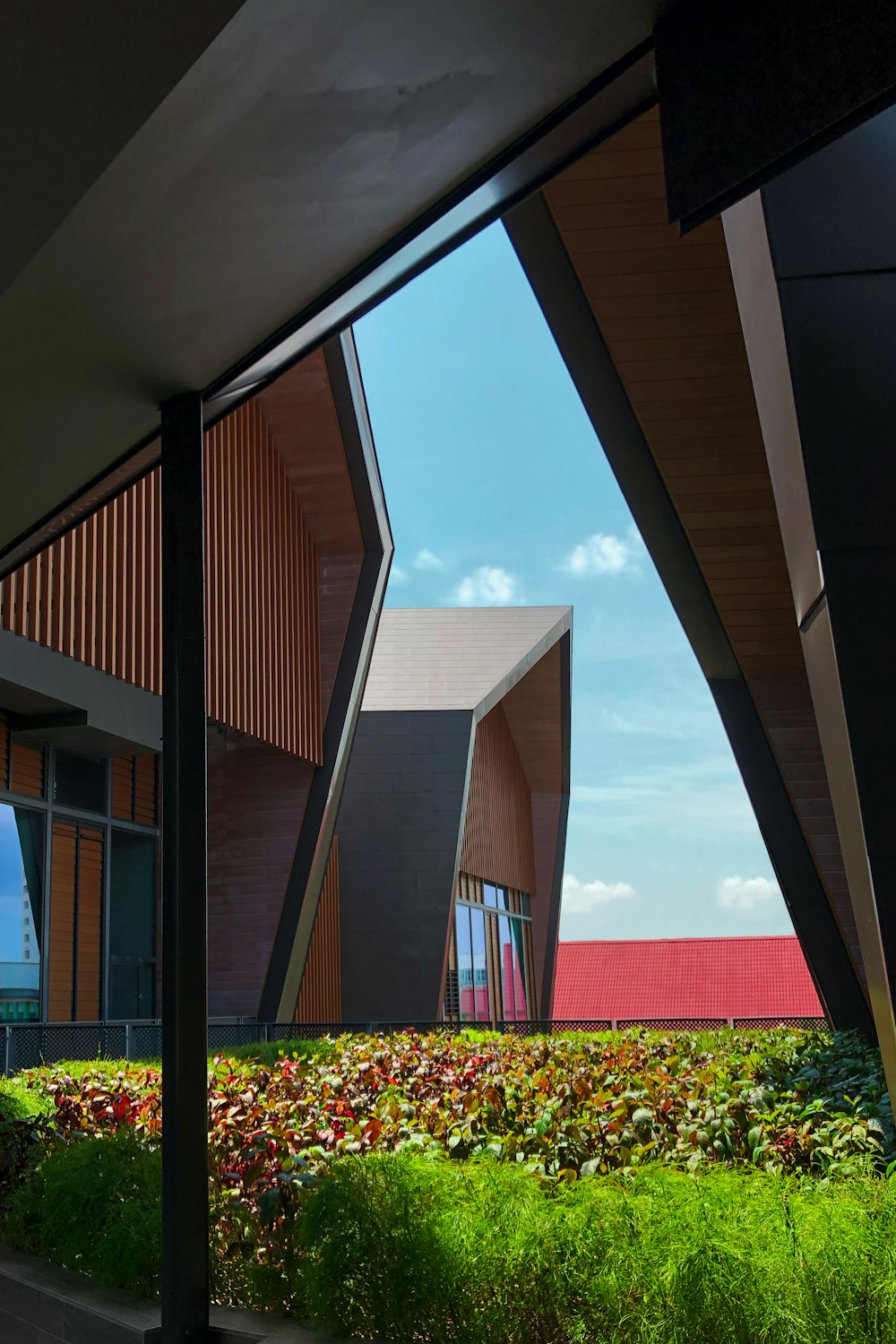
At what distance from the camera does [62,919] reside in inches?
606

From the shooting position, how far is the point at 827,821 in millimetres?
12289

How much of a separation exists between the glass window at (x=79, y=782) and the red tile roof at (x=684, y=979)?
24590mm

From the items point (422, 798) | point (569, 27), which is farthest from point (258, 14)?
point (422, 798)

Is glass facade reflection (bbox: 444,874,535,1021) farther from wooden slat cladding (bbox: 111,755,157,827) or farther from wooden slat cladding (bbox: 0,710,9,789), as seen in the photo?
wooden slat cladding (bbox: 0,710,9,789)

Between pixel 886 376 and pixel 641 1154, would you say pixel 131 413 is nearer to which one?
pixel 886 376

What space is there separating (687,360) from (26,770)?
33.7ft

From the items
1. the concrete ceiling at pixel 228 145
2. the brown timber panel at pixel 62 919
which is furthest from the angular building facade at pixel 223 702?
the concrete ceiling at pixel 228 145

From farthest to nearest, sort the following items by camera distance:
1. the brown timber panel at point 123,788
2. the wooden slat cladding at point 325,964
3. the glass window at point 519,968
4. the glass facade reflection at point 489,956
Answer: the glass window at point 519,968 < the glass facade reflection at point 489,956 < the wooden slat cladding at point 325,964 < the brown timber panel at point 123,788

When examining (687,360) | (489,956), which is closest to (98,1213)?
(687,360)

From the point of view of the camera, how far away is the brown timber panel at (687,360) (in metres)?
6.91

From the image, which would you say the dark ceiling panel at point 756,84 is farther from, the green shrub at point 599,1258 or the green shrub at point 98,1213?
the green shrub at point 98,1213

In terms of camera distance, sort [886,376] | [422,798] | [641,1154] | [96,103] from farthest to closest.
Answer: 1. [422,798]
2. [641,1154]
3. [886,376]
4. [96,103]

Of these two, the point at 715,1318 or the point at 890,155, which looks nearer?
the point at 715,1318

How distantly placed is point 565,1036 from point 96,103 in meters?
11.2
